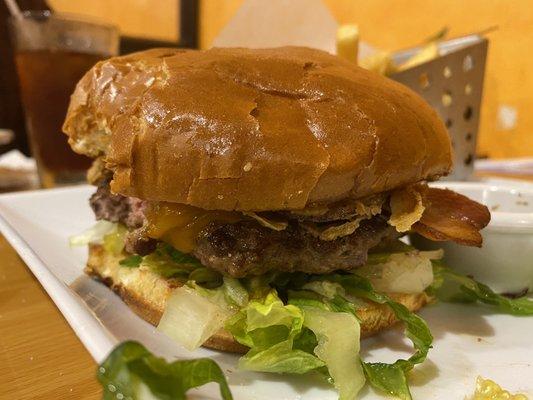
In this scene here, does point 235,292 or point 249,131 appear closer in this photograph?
point 249,131

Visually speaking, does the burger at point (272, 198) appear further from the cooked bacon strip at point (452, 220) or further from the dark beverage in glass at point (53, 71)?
the dark beverage in glass at point (53, 71)

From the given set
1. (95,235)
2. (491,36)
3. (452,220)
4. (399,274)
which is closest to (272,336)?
(399,274)

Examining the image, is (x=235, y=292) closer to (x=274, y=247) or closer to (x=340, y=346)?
(x=274, y=247)

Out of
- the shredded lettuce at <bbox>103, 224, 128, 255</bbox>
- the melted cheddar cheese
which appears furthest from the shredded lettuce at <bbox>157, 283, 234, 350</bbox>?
the shredded lettuce at <bbox>103, 224, 128, 255</bbox>

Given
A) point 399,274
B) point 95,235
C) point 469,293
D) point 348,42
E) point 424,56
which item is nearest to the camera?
point 399,274

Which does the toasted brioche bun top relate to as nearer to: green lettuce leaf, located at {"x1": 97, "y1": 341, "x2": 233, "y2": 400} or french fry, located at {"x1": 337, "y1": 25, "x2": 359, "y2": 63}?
green lettuce leaf, located at {"x1": 97, "y1": 341, "x2": 233, "y2": 400}

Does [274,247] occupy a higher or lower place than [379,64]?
lower
